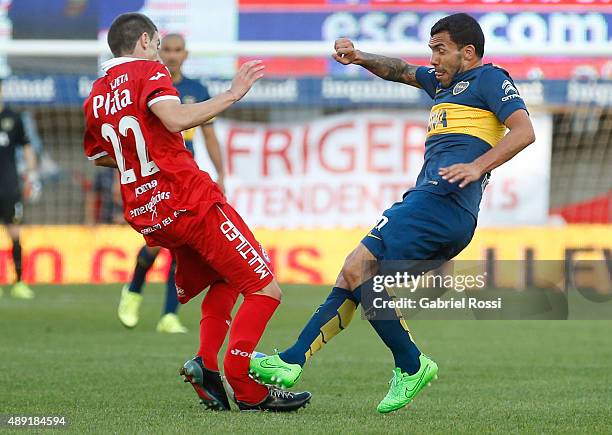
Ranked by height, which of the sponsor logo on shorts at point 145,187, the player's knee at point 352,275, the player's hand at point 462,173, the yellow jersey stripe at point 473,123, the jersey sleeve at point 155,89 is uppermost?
the jersey sleeve at point 155,89

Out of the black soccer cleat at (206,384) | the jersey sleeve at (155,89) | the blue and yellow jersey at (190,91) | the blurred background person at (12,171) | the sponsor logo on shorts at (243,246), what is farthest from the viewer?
the blurred background person at (12,171)

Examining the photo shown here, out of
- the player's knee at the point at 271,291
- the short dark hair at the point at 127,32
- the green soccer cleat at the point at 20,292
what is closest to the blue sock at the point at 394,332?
the player's knee at the point at 271,291

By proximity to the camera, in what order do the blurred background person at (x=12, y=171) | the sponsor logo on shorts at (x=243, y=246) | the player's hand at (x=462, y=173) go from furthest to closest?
the blurred background person at (x=12, y=171)
the sponsor logo on shorts at (x=243, y=246)
the player's hand at (x=462, y=173)

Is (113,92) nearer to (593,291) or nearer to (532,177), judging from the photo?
(593,291)

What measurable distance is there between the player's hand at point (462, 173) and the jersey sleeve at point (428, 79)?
2.99ft

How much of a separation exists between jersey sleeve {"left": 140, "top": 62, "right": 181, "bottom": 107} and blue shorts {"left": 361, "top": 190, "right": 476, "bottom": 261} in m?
1.22

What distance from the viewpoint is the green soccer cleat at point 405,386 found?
601cm

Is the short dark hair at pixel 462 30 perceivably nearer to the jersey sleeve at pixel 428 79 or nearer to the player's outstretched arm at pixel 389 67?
the jersey sleeve at pixel 428 79

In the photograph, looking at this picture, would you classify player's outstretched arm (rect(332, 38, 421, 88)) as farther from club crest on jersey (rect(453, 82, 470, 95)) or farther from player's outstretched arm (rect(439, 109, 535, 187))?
player's outstretched arm (rect(439, 109, 535, 187))

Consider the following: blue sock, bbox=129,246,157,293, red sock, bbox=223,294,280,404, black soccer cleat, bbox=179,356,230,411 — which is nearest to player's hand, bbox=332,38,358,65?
red sock, bbox=223,294,280,404

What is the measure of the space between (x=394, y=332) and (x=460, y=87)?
1.29 meters

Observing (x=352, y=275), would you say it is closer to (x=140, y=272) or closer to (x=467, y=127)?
(x=467, y=127)

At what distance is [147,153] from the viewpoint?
19.5ft

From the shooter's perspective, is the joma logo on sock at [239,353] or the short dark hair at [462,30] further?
the short dark hair at [462,30]
